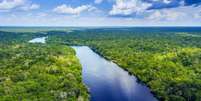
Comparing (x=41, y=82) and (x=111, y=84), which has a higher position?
(x=41, y=82)

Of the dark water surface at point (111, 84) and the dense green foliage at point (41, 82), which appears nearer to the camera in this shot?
the dense green foliage at point (41, 82)

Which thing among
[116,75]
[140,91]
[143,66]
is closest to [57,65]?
[116,75]

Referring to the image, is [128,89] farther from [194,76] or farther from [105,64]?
[105,64]

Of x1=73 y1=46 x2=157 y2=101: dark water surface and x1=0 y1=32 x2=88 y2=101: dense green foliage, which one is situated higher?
x1=0 y1=32 x2=88 y2=101: dense green foliage

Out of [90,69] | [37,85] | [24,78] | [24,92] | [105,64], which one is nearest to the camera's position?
[24,92]

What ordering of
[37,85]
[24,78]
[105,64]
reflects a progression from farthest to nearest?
[105,64] → [24,78] → [37,85]

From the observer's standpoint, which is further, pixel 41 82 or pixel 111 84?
pixel 111 84

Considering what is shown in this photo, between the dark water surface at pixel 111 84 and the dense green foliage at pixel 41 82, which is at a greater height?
the dense green foliage at pixel 41 82

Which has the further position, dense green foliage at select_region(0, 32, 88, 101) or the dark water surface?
the dark water surface
